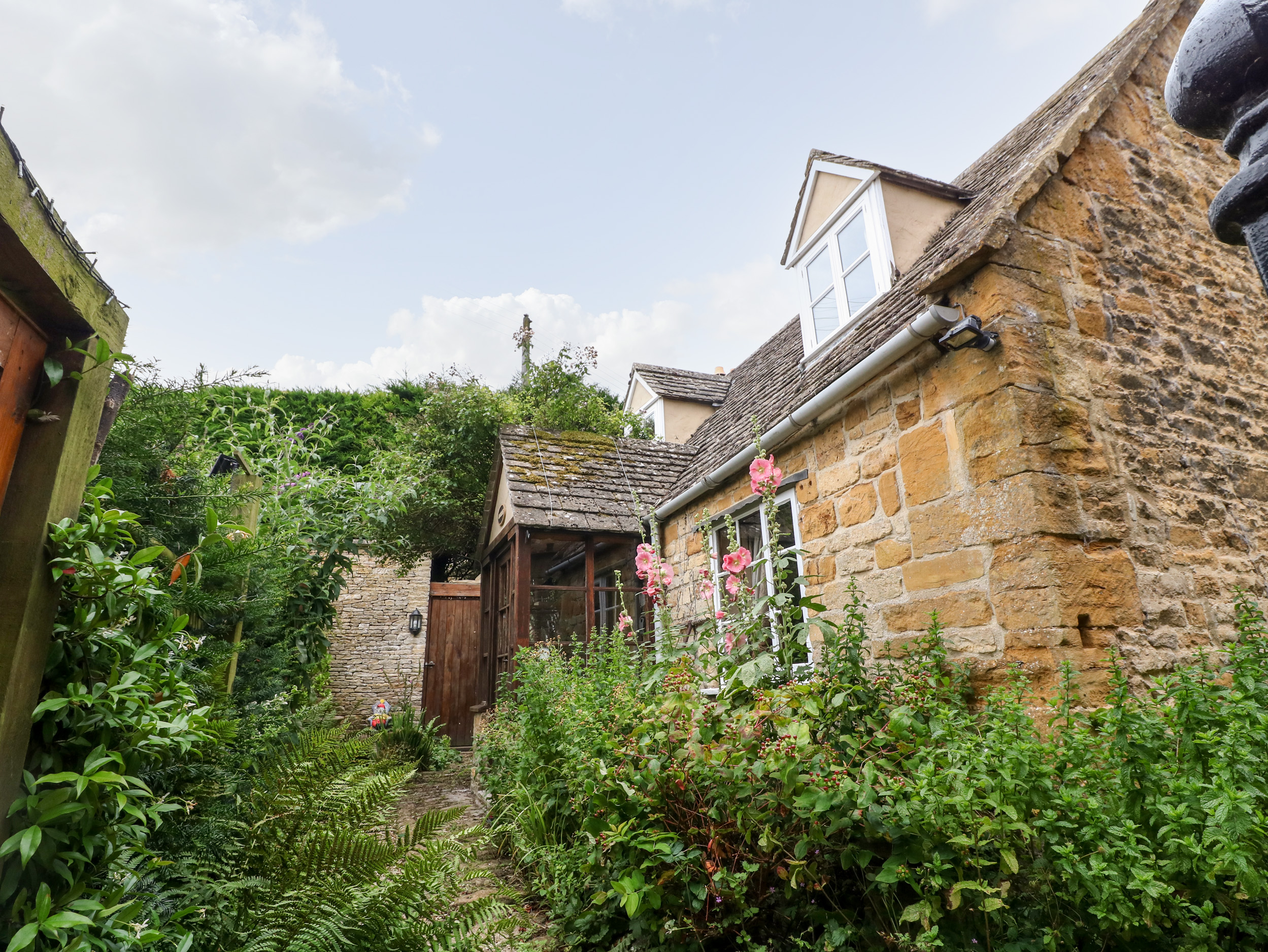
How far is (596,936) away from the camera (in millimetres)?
3076

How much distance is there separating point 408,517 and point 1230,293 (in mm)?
10910

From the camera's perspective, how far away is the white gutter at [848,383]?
3.72 metres

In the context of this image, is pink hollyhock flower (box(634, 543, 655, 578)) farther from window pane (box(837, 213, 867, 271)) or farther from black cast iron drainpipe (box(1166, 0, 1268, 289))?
black cast iron drainpipe (box(1166, 0, 1268, 289))

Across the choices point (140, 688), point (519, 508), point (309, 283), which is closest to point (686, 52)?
point (309, 283)

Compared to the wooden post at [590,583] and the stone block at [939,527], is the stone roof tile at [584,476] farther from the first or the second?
the stone block at [939,527]

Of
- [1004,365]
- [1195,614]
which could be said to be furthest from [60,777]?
[1195,614]

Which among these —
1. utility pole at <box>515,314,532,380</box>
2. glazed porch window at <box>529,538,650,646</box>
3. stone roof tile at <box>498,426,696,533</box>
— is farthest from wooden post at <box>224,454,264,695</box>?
utility pole at <box>515,314,532,380</box>

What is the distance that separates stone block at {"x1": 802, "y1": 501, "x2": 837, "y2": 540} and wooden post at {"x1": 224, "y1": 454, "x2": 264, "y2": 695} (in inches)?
149

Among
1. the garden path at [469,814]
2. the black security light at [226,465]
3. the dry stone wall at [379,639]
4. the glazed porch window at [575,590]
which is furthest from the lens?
the dry stone wall at [379,639]

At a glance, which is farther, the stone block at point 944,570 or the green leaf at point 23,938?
the stone block at point 944,570

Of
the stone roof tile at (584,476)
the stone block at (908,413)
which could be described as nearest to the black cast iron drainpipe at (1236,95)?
the stone block at (908,413)

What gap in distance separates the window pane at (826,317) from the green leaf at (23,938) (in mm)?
5901

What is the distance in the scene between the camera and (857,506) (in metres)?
4.50

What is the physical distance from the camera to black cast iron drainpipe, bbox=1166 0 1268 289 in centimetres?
98
